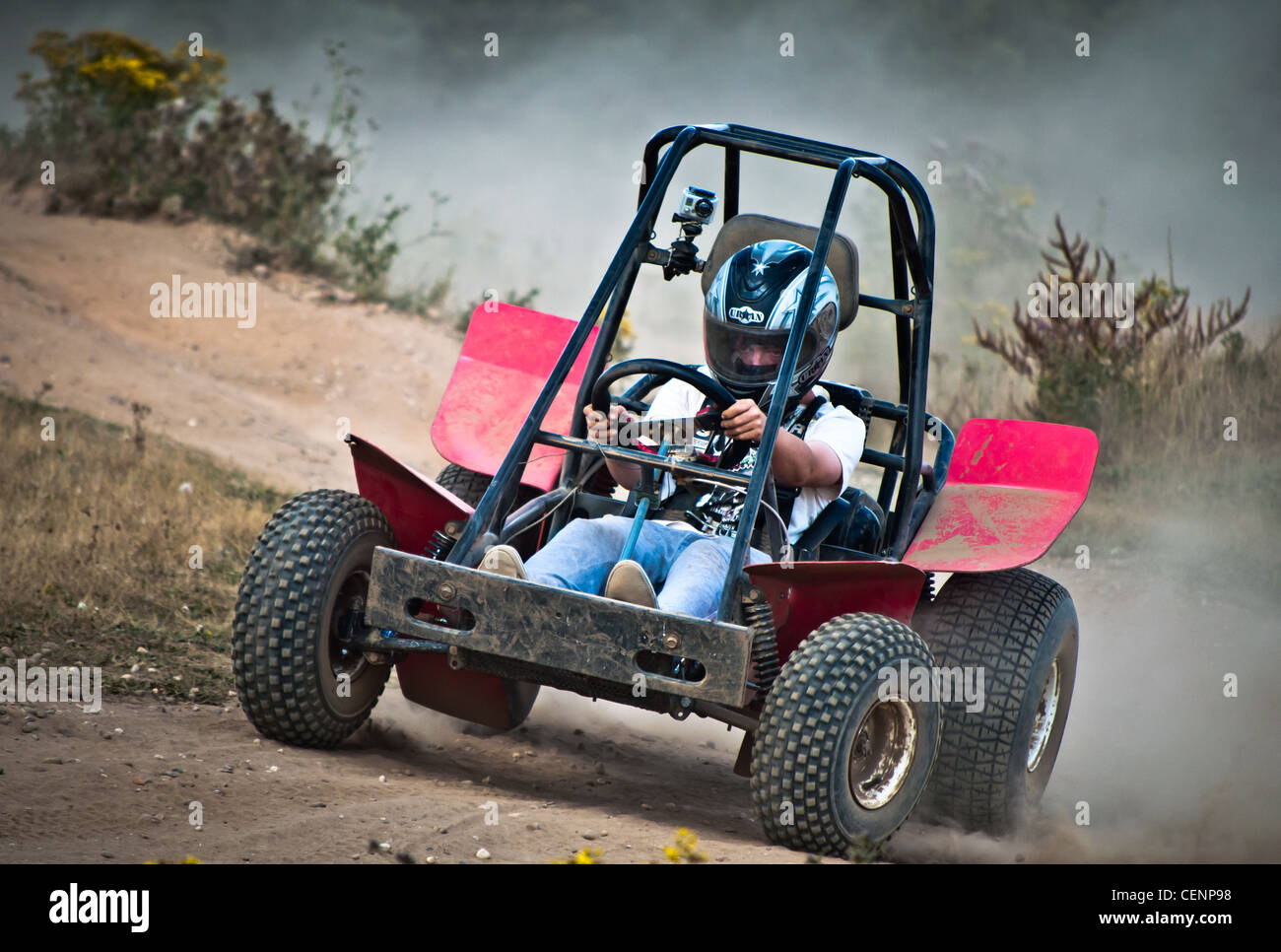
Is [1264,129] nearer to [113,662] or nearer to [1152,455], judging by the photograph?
[1152,455]

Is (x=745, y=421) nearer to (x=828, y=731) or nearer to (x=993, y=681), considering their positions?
(x=828, y=731)

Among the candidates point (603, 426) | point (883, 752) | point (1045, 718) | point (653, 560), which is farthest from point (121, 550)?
point (1045, 718)

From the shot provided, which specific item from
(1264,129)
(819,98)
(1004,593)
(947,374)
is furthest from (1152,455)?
(819,98)

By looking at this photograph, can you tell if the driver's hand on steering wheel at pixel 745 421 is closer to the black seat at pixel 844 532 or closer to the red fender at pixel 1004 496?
→ the black seat at pixel 844 532

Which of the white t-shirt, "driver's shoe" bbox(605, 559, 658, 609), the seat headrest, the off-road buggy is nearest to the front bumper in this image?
the off-road buggy

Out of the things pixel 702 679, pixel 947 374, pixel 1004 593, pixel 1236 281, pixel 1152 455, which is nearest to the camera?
pixel 702 679

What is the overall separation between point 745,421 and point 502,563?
2.77 feet

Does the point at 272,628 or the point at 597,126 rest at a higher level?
the point at 597,126

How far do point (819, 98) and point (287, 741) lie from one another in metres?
18.6

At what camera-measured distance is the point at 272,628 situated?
397 centimetres

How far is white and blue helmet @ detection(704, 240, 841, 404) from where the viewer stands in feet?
14.6

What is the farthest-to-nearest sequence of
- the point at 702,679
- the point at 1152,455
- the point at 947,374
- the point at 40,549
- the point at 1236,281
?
1. the point at 1236,281
2. the point at 947,374
3. the point at 1152,455
4. the point at 40,549
5. the point at 702,679

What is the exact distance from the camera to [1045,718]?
4.91 meters

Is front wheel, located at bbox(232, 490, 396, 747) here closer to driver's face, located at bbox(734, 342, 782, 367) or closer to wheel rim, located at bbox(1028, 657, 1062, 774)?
driver's face, located at bbox(734, 342, 782, 367)
